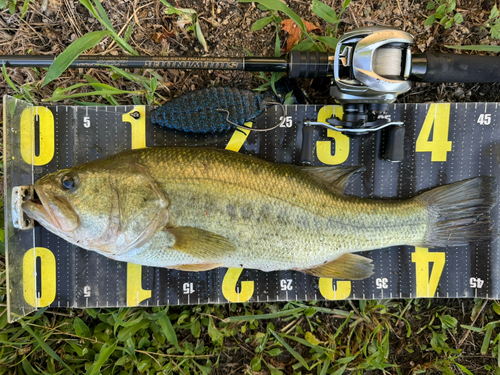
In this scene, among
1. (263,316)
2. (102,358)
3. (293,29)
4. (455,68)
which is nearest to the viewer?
(455,68)

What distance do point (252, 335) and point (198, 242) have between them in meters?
1.22

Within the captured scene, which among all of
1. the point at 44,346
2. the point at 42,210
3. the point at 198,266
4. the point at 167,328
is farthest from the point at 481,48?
the point at 44,346

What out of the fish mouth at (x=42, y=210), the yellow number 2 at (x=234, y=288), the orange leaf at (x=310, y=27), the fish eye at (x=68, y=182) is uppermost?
the orange leaf at (x=310, y=27)

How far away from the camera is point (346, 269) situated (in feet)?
9.07

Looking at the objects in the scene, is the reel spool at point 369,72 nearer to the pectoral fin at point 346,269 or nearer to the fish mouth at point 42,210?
the pectoral fin at point 346,269

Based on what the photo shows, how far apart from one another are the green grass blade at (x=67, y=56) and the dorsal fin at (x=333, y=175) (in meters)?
2.00

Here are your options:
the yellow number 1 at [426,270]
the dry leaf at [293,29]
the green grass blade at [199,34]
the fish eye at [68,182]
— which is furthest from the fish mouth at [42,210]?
the yellow number 1 at [426,270]

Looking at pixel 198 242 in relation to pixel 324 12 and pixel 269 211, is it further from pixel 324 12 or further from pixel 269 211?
pixel 324 12

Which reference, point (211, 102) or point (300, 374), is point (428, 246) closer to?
point (300, 374)

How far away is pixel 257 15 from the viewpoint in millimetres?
3111

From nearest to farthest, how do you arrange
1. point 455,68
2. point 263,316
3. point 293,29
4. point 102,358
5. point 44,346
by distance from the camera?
point 455,68 → point 102,358 → point 44,346 → point 263,316 → point 293,29

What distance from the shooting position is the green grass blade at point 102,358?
2.68m

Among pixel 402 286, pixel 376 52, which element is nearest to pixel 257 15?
pixel 376 52

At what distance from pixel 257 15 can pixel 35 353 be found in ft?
12.4
